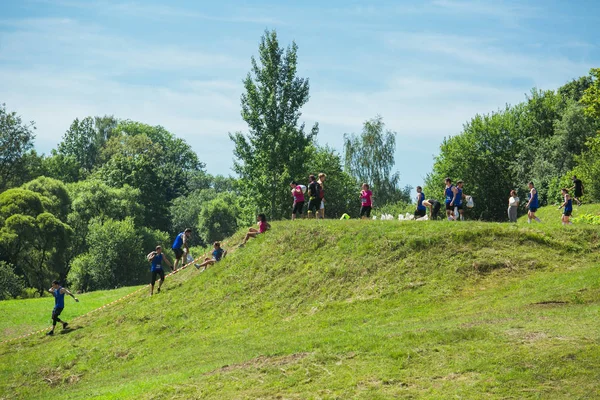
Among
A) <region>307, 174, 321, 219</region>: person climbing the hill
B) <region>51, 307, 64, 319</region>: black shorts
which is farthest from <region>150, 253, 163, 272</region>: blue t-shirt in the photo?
<region>307, 174, 321, 219</region>: person climbing the hill

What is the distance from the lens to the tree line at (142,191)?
6675 cm

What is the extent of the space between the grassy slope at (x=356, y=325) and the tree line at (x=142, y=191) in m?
28.4

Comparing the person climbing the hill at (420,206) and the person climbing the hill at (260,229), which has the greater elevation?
the person climbing the hill at (420,206)

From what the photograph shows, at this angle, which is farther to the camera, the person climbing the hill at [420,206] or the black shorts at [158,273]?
the black shorts at [158,273]

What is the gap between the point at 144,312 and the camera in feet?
118

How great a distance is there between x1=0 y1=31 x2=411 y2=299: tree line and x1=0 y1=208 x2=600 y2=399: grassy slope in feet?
93.2

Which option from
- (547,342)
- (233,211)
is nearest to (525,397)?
(547,342)

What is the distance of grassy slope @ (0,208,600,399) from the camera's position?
19406 mm

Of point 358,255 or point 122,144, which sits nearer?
point 358,255

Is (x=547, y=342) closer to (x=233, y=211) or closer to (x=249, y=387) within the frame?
(x=249, y=387)

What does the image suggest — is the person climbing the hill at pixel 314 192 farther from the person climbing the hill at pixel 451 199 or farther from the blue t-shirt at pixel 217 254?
the person climbing the hill at pixel 451 199

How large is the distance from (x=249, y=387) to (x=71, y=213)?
7693 centimetres

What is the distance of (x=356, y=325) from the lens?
2714cm

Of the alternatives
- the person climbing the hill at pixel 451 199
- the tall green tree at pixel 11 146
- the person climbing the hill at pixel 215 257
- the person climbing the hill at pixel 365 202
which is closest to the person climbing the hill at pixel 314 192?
the person climbing the hill at pixel 365 202
